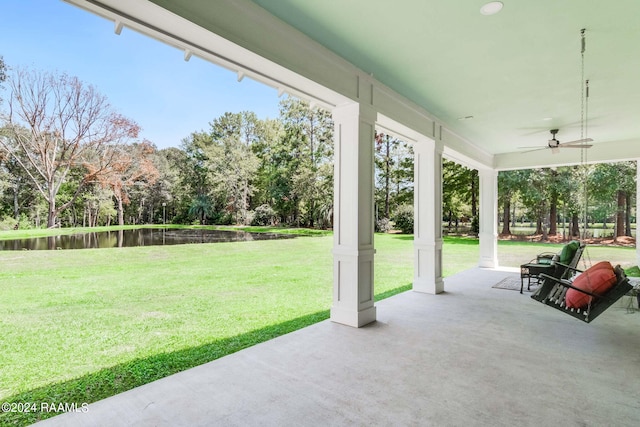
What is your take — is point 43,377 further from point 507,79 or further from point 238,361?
point 507,79

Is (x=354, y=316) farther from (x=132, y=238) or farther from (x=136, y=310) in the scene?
(x=132, y=238)

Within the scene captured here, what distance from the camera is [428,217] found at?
5.29m

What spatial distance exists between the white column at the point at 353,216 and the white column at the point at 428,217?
178 centimetres

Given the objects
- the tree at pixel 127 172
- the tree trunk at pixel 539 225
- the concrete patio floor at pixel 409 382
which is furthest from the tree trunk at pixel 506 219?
the tree at pixel 127 172

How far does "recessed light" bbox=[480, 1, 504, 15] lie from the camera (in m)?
2.34

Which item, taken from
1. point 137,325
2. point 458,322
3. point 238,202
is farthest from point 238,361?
point 238,202


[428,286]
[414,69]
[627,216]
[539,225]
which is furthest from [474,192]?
[414,69]

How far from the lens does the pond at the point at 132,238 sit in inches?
247

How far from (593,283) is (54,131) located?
784 cm

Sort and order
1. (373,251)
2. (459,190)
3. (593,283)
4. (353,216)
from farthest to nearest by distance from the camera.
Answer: (459,190)
(373,251)
(353,216)
(593,283)

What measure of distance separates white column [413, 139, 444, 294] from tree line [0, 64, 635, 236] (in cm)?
186

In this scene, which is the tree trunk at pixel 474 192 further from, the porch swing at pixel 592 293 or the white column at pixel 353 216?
the white column at pixel 353 216

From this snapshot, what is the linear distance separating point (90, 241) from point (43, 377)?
630 cm

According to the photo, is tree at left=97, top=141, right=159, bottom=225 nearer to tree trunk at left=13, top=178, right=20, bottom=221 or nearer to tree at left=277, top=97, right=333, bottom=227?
tree trunk at left=13, top=178, right=20, bottom=221
